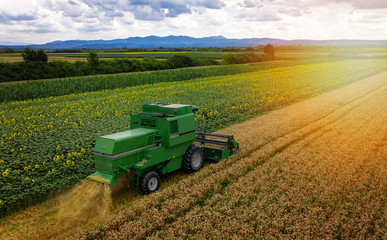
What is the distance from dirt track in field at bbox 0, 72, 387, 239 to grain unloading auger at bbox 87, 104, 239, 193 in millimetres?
472

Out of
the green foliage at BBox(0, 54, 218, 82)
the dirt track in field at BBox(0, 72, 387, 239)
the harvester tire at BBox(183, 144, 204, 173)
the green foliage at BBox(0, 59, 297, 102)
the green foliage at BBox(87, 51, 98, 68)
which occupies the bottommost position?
the dirt track in field at BBox(0, 72, 387, 239)

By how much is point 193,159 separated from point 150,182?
71.8 inches

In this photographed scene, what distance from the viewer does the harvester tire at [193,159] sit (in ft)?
27.7

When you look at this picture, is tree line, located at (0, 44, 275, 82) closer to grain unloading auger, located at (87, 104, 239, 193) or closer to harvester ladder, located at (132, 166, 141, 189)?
grain unloading auger, located at (87, 104, 239, 193)

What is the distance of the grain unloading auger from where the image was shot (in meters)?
6.79

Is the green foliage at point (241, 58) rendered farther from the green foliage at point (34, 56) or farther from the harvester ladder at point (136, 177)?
the harvester ladder at point (136, 177)

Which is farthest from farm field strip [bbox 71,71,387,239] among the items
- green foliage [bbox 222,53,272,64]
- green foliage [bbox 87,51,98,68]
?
green foliage [bbox 222,53,272,64]

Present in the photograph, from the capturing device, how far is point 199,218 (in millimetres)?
5992

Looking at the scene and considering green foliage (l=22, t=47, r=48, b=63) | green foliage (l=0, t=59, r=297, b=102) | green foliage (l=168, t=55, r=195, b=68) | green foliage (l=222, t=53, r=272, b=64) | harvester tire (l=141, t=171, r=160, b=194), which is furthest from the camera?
green foliage (l=222, t=53, r=272, b=64)

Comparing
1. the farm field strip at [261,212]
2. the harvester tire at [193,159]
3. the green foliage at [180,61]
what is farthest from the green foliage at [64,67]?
the farm field strip at [261,212]

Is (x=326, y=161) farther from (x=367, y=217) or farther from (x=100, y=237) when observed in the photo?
(x=100, y=237)

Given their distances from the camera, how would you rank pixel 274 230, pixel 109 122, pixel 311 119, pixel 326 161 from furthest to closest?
pixel 311 119
pixel 109 122
pixel 326 161
pixel 274 230

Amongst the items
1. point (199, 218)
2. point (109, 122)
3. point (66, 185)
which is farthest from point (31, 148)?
point (199, 218)

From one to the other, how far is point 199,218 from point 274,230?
5.03ft
